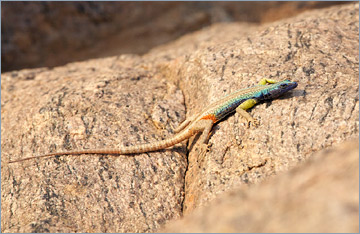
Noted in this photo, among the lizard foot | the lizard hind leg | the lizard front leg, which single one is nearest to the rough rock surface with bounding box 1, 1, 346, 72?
the lizard hind leg

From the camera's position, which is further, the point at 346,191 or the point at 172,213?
the point at 172,213

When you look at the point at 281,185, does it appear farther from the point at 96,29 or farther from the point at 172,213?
the point at 96,29

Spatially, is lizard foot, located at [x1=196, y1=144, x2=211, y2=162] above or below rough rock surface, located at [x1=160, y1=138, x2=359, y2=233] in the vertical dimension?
above

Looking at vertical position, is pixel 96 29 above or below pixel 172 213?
above

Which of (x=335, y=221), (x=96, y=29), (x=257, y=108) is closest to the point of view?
(x=335, y=221)

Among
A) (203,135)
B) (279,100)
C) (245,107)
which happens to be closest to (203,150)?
(203,135)

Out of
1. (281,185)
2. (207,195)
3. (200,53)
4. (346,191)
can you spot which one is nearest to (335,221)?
(346,191)

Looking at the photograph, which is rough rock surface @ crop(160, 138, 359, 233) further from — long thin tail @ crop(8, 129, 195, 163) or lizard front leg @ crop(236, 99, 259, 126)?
long thin tail @ crop(8, 129, 195, 163)

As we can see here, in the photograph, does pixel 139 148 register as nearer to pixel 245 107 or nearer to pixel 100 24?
pixel 245 107
